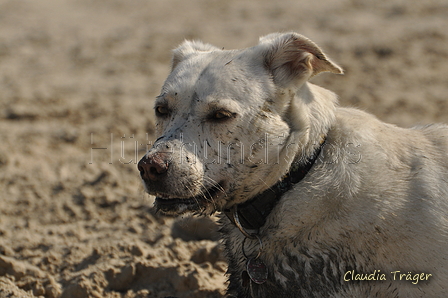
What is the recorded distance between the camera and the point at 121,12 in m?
11.1

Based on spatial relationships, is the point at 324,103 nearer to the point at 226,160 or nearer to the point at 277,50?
the point at 277,50

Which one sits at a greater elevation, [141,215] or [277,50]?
[277,50]

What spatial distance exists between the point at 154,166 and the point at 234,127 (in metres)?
0.50

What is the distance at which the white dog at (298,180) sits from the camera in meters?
2.64

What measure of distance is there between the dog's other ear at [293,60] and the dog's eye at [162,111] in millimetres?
659

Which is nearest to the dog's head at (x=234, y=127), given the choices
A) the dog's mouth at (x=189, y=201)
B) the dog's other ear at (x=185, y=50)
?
the dog's mouth at (x=189, y=201)

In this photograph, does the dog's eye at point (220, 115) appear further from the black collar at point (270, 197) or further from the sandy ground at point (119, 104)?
the sandy ground at point (119, 104)

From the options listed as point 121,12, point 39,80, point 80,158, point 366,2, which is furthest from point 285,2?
point 80,158

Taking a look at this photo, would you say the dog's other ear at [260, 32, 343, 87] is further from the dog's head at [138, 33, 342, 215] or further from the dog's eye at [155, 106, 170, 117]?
the dog's eye at [155, 106, 170, 117]

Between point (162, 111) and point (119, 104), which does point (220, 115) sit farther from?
point (119, 104)

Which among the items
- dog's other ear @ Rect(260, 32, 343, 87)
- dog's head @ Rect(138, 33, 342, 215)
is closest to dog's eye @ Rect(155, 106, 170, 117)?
dog's head @ Rect(138, 33, 342, 215)

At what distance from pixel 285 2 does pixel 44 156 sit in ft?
23.5

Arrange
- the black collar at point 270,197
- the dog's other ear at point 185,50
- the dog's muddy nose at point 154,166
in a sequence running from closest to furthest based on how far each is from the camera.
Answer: the dog's muddy nose at point 154,166
the black collar at point 270,197
the dog's other ear at point 185,50

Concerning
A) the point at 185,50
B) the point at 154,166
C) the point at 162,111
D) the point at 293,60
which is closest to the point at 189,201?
the point at 154,166
